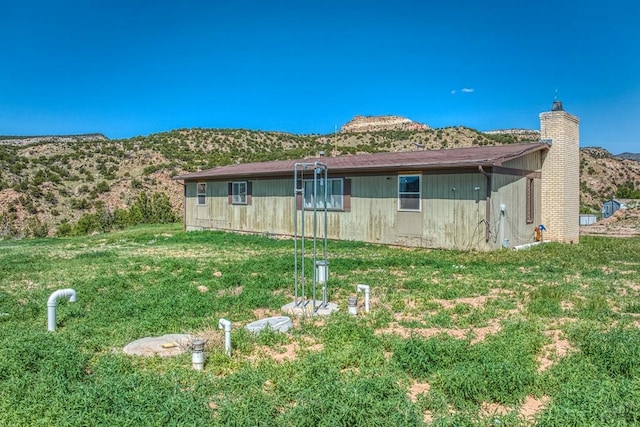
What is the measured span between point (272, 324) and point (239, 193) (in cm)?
1360

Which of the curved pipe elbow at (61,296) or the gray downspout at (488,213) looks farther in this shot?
the gray downspout at (488,213)

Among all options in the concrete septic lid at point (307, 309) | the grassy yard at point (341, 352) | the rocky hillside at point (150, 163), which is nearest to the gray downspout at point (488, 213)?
the grassy yard at point (341, 352)

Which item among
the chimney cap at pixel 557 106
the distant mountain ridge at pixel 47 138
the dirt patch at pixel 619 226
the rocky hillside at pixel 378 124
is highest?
the rocky hillside at pixel 378 124

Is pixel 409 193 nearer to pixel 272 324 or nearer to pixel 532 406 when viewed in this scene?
pixel 272 324

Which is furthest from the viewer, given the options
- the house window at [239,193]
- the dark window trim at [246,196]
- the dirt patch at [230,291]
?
the house window at [239,193]

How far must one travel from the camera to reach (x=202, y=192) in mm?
20547

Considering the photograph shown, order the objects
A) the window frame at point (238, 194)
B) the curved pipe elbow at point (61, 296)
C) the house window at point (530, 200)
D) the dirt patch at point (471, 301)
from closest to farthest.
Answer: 1. the curved pipe elbow at point (61, 296)
2. the dirt patch at point (471, 301)
3. the house window at point (530, 200)
4. the window frame at point (238, 194)

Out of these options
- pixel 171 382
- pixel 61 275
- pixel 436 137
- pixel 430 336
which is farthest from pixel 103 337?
pixel 436 137

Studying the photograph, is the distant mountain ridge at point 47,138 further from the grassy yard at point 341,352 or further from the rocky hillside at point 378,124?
the grassy yard at point 341,352

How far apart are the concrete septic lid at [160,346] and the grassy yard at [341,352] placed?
179 mm

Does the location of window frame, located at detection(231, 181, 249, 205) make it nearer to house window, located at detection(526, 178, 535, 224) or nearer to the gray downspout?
the gray downspout

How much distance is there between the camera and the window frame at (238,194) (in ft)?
59.6

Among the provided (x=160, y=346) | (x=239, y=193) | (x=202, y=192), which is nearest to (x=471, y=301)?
(x=160, y=346)

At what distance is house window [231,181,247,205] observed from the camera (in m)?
18.3
